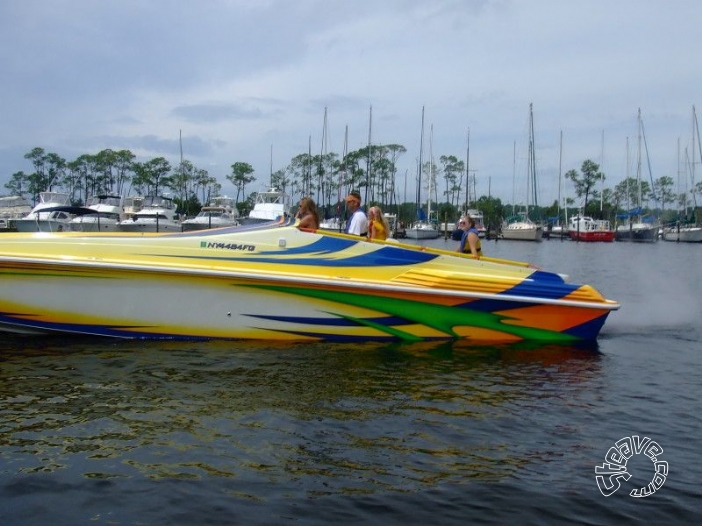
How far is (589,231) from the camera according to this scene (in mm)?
74562

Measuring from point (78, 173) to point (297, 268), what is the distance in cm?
7031

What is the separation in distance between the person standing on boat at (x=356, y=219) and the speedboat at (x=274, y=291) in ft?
2.85

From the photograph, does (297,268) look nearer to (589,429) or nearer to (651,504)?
(589,429)

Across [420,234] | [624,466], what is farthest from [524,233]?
[624,466]

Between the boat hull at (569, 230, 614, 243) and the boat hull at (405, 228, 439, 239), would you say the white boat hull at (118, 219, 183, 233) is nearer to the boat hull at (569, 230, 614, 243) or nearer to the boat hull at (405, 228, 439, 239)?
the boat hull at (405, 228, 439, 239)

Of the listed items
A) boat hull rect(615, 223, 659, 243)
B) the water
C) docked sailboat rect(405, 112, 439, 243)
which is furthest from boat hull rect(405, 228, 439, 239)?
the water

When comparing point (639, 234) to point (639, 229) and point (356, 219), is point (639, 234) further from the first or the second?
point (356, 219)

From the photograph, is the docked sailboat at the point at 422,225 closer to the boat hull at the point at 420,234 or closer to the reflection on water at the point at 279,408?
the boat hull at the point at 420,234

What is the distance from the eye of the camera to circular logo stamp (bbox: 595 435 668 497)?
4910mm

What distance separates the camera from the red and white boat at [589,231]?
241 feet

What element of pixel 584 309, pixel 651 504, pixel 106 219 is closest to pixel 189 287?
pixel 584 309

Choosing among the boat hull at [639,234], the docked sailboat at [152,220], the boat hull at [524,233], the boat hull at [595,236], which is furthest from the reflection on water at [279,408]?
the boat hull at [639,234]

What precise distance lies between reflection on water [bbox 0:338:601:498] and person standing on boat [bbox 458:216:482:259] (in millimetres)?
1679

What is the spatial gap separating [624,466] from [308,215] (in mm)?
5241
